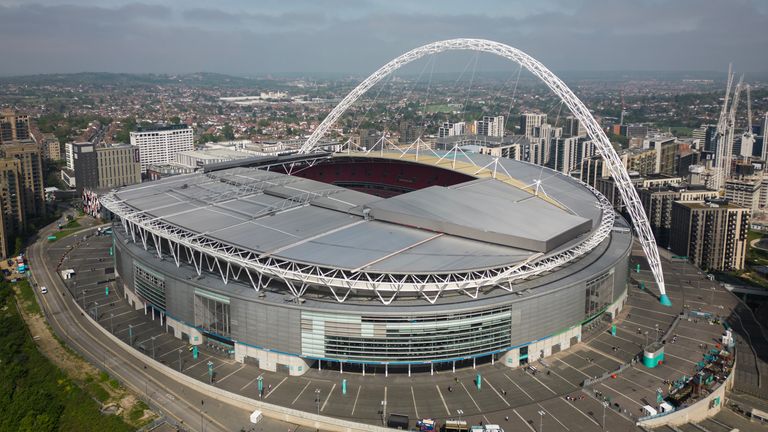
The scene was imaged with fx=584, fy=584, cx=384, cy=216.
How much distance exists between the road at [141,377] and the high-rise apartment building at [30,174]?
142 ft

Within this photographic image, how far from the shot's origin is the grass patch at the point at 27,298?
203 ft

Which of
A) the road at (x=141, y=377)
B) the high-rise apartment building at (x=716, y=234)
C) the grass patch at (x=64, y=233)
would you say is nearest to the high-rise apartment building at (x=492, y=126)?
the high-rise apartment building at (x=716, y=234)

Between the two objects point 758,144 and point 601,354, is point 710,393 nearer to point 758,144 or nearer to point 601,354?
point 601,354

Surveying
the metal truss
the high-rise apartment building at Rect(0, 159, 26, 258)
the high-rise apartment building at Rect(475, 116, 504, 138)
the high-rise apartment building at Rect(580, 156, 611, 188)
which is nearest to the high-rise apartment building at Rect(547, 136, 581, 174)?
the high-rise apartment building at Rect(580, 156, 611, 188)

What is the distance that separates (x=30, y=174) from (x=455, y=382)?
90.4 meters

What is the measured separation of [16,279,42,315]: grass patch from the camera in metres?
61.8

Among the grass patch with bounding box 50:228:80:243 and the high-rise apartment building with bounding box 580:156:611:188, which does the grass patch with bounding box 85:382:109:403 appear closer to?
the grass patch with bounding box 50:228:80:243

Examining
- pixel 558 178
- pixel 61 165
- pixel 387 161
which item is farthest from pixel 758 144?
pixel 61 165

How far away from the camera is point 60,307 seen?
62.1 metres

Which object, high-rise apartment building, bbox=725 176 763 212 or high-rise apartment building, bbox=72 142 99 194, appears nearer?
high-rise apartment building, bbox=725 176 763 212

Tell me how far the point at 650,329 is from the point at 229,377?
37.8 metres

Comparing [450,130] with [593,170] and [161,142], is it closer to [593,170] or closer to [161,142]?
[593,170]

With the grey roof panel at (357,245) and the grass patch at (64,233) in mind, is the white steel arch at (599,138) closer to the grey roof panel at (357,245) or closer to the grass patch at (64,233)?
the grey roof panel at (357,245)

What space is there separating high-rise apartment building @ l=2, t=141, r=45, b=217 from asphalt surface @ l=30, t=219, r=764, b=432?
52.7 m
